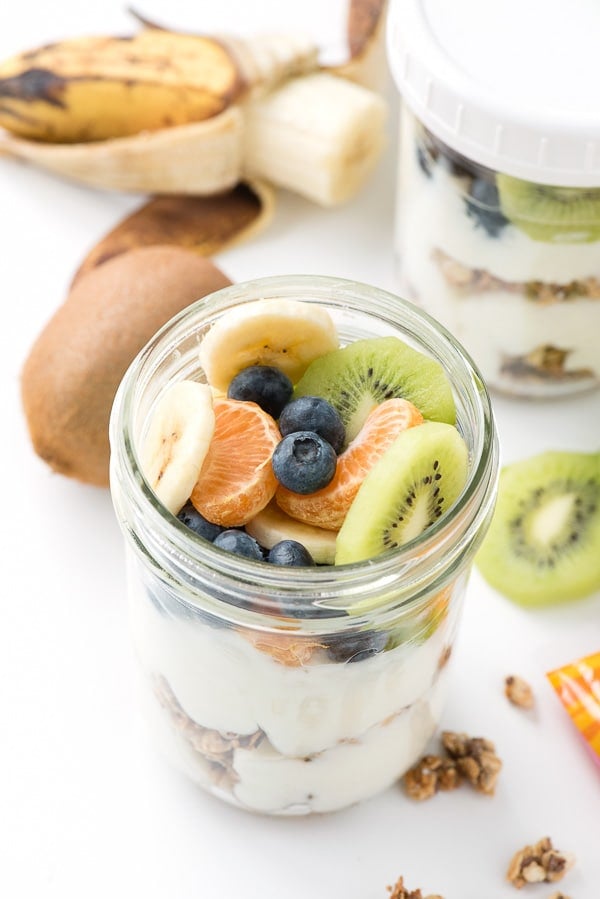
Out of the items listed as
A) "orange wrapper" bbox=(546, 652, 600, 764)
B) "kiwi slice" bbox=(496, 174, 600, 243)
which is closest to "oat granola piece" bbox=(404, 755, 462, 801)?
"orange wrapper" bbox=(546, 652, 600, 764)

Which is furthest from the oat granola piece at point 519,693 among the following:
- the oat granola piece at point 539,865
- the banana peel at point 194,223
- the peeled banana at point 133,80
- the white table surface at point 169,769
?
the peeled banana at point 133,80

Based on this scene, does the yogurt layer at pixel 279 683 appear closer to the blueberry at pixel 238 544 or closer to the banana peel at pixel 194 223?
the blueberry at pixel 238 544

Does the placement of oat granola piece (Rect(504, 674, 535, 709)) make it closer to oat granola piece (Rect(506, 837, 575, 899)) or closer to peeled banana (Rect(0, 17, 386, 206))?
oat granola piece (Rect(506, 837, 575, 899))

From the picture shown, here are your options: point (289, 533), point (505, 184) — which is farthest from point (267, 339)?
point (505, 184)

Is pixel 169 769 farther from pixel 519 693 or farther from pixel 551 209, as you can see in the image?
pixel 551 209

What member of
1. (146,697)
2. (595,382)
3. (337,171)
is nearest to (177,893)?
(146,697)

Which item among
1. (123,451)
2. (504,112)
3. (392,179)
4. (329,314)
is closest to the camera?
(123,451)

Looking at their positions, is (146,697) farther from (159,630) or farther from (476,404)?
(476,404)
